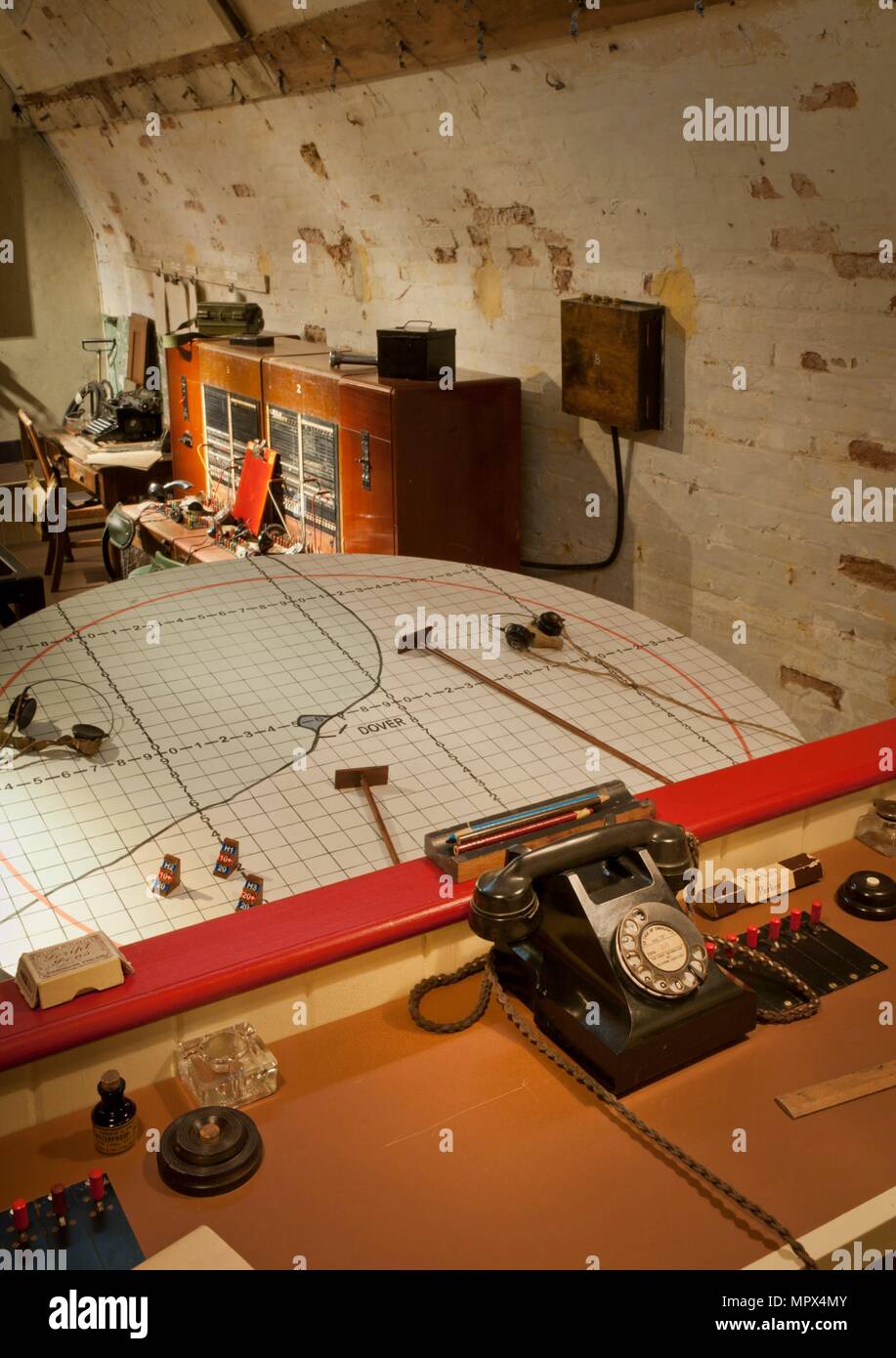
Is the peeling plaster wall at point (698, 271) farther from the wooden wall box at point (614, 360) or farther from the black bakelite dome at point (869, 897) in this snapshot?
the black bakelite dome at point (869, 897)

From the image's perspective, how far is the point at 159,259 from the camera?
755 centimetres

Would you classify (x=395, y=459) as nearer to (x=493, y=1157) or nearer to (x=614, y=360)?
(x=614, y=360)

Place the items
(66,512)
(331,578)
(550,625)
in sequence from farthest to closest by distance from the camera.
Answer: (66,512)
(331,578)
(550,625)

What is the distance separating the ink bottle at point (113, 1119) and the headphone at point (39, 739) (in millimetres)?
1180

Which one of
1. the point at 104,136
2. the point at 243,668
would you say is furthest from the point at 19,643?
the point at 104,136

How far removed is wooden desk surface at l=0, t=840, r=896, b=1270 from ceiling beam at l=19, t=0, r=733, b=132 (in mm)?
2825

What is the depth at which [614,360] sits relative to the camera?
12.5ft

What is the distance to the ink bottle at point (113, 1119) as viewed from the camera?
48.3 inches

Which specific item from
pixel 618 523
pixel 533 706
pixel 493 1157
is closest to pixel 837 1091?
pixel 493 1157

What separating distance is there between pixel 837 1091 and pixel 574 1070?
0.96 ft

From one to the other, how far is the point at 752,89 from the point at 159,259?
5.20 meters

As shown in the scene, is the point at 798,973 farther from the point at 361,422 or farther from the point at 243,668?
the point at 361,422

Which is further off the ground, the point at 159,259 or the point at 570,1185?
the point at 159,259

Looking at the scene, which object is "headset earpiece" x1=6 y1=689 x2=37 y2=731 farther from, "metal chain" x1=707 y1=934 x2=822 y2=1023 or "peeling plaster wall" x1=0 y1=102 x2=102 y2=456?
"peeling plaster wall" x1=0 y1=102 x2=102 y2=456
